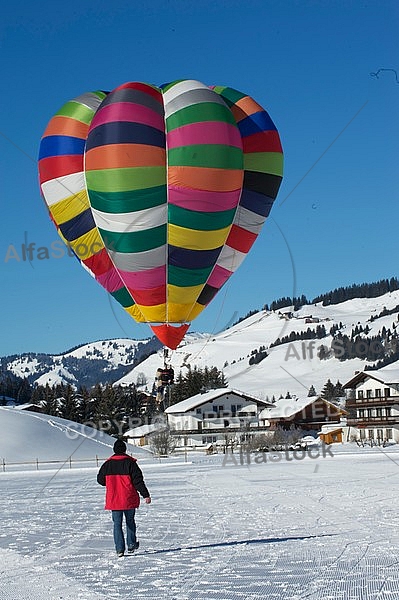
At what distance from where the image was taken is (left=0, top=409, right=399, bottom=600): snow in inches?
361

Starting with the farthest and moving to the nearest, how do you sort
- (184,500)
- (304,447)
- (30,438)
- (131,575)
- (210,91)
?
(30,438) → (304,447) → (184,500) → (210,91) → (131,575)

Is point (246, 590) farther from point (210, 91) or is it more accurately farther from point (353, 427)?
point (353, 427)

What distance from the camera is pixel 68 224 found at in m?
19.6

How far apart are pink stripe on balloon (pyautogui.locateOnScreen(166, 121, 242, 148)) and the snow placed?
7.96m

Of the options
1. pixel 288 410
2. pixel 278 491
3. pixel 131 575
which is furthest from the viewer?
pixel 288 410

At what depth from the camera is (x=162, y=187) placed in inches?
713

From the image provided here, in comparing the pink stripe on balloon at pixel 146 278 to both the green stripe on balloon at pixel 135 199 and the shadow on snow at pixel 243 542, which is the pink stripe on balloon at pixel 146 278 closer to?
the green stripe on balloon at pixel 135 199

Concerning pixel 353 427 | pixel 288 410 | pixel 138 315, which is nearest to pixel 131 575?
pixel 138 315

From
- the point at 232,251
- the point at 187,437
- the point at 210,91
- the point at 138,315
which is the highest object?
the point at 210,91

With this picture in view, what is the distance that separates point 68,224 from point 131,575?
11.1 meters

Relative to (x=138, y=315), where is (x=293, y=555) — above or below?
below

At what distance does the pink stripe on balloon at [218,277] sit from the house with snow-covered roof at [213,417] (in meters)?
60.1

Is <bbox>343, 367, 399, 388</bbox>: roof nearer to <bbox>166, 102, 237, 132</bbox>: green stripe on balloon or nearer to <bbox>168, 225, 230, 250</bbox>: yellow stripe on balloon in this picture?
<bbox>168, 225, 230, 250</bbox>: yellow stripe on balloon

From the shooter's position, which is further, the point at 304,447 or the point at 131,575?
the point at 304,447
